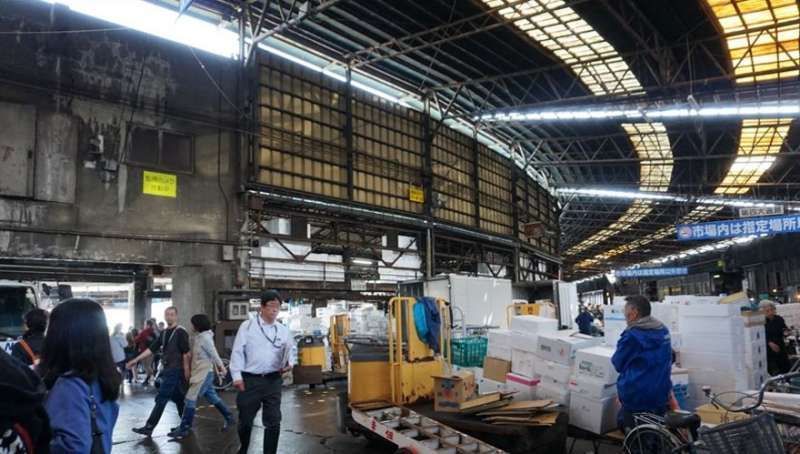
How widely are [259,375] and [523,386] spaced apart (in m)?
→ 3.09

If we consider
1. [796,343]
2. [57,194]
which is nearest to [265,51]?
[57,194]

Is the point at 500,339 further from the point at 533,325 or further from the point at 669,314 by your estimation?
the point at 669,314

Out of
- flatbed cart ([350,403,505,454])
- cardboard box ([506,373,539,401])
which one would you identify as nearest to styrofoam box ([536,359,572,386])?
cardboard box ([506,373,539,401])

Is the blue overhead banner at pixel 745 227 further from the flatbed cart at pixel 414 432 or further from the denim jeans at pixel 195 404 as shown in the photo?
the denim jeans at pixel 195 404

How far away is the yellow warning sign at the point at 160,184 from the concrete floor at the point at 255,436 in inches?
187

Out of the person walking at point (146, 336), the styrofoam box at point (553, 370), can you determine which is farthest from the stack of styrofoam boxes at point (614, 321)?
the person walking at point (146, 336)

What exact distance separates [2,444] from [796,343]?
14.5 meters

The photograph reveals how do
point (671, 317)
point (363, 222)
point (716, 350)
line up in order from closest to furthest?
1. point (716, 350)
2. point (671, 317)
3. point (363, 222)

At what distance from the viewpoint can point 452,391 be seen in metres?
6.87

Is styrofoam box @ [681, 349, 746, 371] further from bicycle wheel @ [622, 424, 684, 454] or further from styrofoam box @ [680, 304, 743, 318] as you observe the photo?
bicycle wheel @ [622, 424, 684, 454]

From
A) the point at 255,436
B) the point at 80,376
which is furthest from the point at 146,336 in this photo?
the point at 80,376

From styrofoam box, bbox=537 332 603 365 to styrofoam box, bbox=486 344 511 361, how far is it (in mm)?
583

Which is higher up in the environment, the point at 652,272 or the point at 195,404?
the point at 652,272

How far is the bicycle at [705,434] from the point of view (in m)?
3.24
